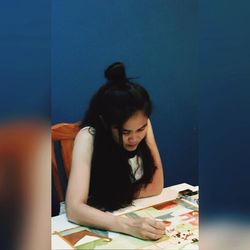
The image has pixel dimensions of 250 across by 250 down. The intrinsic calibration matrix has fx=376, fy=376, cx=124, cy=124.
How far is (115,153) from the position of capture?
5.46 feet

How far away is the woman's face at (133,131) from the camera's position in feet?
5.24

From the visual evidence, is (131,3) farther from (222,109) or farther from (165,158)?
(222,109)

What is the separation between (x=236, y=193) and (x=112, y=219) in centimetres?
66

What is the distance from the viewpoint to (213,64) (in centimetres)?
58

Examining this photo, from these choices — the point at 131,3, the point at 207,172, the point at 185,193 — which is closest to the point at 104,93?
the point at 185,193

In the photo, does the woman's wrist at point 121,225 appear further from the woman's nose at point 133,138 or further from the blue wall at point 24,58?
the blue wall at point 24,58

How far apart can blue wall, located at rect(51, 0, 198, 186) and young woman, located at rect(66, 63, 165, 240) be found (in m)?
0.42

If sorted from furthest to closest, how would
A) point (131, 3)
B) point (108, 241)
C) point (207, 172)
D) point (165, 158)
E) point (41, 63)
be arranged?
point (165, 158), point (131, 3), point (108, 241), point (207, 172), point (41, 63)

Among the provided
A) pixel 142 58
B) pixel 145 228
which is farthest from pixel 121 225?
pixel 142 58

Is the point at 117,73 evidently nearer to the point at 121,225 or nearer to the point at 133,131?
→ the point at 133,131

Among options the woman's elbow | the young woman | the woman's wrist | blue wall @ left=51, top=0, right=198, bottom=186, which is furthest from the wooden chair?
the woman's wrist

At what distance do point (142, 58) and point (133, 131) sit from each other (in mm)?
871

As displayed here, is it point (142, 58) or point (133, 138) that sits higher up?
point (142, 58)

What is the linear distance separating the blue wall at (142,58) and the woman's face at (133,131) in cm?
57
